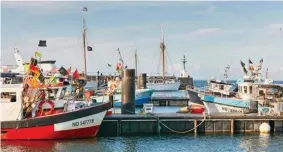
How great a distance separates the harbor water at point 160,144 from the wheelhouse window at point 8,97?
10.7ft

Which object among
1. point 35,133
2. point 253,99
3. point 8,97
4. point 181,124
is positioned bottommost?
point 35,133

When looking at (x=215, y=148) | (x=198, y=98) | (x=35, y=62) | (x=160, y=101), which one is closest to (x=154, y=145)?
(x=215, y=148)

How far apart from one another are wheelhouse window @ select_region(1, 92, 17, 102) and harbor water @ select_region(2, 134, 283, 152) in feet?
10.7

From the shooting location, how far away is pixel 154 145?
108ft

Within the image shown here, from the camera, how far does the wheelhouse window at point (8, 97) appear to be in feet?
110

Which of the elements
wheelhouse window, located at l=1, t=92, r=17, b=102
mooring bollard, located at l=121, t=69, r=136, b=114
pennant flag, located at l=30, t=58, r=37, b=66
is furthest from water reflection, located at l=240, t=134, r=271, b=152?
wheelhouse window, located at l=1, t=92, r=17, b=102

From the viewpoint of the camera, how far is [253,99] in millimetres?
44000

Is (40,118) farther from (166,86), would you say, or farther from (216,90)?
(166,86)

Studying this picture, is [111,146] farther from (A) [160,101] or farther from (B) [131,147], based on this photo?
(A) [160,101]

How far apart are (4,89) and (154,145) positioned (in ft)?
40.9

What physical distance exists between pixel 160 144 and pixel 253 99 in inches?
588

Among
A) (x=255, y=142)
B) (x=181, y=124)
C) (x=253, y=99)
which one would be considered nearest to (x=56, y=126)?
(x=181, y=124)

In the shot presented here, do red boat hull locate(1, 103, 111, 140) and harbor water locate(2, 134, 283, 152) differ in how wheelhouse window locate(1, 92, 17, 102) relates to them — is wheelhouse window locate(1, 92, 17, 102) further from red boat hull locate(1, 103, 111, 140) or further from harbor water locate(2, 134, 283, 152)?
harbor water locate(2, 134, 283, 152)

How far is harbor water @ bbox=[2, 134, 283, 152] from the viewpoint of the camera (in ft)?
104
